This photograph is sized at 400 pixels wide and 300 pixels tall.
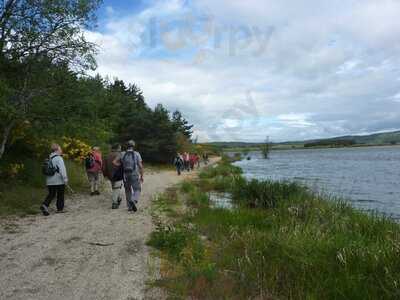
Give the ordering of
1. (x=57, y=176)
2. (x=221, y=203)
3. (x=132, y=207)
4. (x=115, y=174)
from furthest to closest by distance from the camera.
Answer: (x=221, y=203)
(x=115, y=174)
(x=132, y=207)
(x=57, y=176)

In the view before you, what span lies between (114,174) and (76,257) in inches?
187

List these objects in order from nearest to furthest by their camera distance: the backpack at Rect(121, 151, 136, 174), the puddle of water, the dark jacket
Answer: the backpack at Rect(121, 151, 136, 174), the dark jacket, the puddle of water

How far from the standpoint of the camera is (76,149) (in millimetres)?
16031

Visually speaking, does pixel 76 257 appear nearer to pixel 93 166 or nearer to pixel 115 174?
pixel 115 174

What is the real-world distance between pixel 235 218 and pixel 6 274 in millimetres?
5392

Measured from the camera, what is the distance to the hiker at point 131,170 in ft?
34.4

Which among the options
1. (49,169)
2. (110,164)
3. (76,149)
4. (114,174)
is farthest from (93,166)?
(49,169)

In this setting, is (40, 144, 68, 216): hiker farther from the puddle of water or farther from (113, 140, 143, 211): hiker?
the puddle of water

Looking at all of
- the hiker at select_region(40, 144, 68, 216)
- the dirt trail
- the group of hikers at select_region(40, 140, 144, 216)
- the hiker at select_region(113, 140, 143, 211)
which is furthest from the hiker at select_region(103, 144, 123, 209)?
the hiker at select_region(40, 144, 68, 216)

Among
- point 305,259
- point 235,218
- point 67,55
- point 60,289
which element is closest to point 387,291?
point 305,259

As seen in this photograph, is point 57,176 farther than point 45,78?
No

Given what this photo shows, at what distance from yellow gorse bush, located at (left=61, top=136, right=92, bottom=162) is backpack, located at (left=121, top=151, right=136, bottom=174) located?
20.1 ft

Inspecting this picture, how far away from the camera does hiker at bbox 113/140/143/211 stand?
10.5 metres

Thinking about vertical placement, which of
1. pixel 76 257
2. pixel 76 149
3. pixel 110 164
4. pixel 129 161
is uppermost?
pixel 76 149
